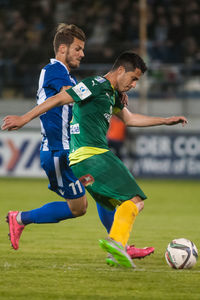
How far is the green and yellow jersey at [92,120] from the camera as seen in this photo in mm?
5992

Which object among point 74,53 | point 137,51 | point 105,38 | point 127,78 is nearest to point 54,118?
point 74,53

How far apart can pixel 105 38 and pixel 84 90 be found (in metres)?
15.3

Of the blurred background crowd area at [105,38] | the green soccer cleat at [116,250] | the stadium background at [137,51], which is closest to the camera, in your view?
the green soccer cleat at [116,250]

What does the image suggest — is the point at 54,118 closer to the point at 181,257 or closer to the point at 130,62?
the point at 130,62

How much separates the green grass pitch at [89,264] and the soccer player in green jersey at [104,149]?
0.34 metres

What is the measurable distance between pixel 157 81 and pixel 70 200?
42.0ft

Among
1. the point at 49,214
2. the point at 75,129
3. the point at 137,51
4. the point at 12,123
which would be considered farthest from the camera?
the point at 137,51

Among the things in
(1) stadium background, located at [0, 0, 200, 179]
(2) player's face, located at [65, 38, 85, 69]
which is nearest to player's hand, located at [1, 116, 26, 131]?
(2) player's face, located at [65, 38, 85, 69]

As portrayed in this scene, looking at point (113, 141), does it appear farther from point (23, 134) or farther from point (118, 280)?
point (118, 280)

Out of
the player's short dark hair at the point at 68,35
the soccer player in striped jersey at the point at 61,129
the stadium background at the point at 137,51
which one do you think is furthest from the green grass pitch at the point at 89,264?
the stadium background at the point at 137,51

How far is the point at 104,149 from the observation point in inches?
238

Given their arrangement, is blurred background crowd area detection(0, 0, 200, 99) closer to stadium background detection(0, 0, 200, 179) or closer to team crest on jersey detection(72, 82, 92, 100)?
stadium background detection(0, 0, 200, 179)

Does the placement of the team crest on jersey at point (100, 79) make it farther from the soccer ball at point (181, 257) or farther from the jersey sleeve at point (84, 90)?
the soccer ball at point (181, 257)

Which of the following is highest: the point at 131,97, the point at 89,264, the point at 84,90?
the point at 84,90
